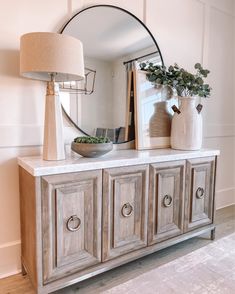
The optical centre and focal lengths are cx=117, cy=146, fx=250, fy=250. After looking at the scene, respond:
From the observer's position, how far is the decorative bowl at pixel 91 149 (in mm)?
1602

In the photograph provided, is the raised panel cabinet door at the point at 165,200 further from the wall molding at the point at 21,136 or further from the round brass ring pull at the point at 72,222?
the wall molding at the point at 21,136

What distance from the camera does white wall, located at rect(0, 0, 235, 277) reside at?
1.66 meters

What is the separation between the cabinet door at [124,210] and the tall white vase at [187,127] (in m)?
0.57

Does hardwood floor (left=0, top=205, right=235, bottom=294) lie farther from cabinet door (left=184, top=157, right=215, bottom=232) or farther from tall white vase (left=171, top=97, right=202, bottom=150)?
tall white vase (left=171, top=97, right=202, bottom=150)

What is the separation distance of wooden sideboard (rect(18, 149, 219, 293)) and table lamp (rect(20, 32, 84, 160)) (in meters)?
0.14

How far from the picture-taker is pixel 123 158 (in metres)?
1.66

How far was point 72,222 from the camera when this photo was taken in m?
1.47

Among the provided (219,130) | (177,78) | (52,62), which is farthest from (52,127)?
(219,130)

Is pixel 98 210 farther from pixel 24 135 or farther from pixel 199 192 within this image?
pixel 199 192

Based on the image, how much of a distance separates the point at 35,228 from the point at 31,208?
12cm

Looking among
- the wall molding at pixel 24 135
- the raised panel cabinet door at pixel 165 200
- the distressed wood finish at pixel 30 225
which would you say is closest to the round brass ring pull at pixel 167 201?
the raised panel cabinet door at pixel 165 200

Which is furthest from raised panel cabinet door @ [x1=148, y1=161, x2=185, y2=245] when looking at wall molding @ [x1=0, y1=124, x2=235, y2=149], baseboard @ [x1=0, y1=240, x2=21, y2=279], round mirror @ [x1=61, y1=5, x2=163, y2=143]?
baseboard @ [x1=0, y1=240, x2=21, y2=279]

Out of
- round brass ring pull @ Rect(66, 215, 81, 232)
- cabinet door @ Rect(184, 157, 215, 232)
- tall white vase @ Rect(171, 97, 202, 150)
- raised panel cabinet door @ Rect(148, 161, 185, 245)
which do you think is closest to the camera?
round brass ring pull @ Rect(66, 215, 81, 232)

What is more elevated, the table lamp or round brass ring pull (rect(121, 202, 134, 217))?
the table lamp
